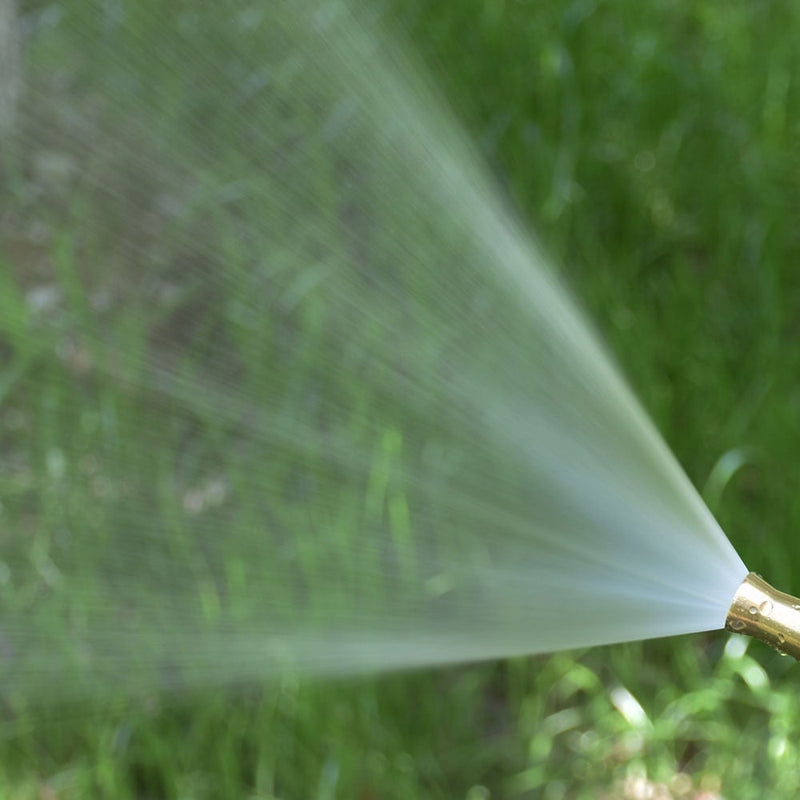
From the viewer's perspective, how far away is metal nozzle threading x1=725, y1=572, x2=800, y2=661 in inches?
32.6

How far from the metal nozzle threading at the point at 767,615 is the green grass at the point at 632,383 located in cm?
84

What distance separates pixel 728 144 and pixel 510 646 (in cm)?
135

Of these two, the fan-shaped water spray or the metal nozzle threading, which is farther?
the fan-shaped water spray

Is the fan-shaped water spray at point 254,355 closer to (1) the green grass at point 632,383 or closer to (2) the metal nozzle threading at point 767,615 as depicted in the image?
(1) the green grass at point 632,383

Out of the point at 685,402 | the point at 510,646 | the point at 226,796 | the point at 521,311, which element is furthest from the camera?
the point at 685,402

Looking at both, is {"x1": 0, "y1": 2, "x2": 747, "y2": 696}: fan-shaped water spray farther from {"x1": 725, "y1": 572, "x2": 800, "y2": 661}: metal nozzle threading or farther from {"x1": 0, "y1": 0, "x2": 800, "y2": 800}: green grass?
{"x1": 725, "y1": 572, "x2": 800, "y2": 661}: metal nozzle threading

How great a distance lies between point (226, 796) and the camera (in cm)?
167

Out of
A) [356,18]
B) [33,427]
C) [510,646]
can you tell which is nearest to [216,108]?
[356,18]

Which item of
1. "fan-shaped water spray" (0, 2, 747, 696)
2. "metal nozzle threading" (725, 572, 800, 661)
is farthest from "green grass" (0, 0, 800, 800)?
"metal nozzle threading" (725, 572, 800, 661)

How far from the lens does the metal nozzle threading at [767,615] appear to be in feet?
2.72

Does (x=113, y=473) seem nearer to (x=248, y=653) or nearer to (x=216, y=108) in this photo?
(x=248, y=653)

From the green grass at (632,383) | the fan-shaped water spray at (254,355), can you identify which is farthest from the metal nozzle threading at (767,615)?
the green grass at (632,383)

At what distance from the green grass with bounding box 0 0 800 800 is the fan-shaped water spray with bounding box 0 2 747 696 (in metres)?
0.01

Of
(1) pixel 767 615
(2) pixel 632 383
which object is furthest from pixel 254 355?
(1) pixel 767 615
